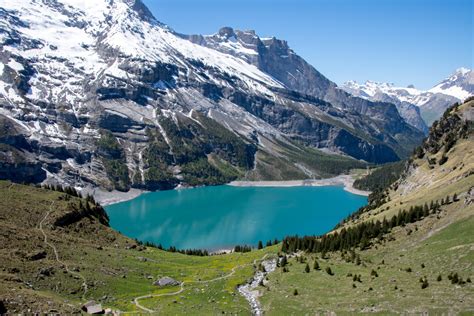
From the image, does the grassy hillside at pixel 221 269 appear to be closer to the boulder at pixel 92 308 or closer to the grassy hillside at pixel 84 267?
the grassy hillside at pixel 84 267

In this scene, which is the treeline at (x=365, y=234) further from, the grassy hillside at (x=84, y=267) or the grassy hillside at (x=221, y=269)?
the grassy hillside at (x=84, y=267)

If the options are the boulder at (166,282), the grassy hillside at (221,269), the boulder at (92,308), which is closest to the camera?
the grassy hillside at (221,269)

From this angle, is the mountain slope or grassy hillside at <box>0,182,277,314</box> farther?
grassy hillside at <box>0,182,277,314</box>

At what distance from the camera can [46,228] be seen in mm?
74688

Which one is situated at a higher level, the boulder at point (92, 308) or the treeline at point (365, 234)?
the treeline at point (365, 234)

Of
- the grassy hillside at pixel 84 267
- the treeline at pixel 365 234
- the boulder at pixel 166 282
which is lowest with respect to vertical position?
the boulder at pixel 166 282

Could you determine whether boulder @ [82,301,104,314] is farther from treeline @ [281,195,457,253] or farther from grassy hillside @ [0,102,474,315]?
treeline @ [281,195,457,253]

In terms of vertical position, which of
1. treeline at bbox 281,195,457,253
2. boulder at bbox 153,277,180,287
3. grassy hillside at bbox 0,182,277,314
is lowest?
boulder at bbox 153,277,180,287

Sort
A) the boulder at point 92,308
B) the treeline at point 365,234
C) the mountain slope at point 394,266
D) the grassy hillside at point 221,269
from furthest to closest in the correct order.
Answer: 1. the treeline at point 365,234
2. the boulder at point 92,308
3. the grassy hillside at point 221,269
4. the mountain slope at point 394,266

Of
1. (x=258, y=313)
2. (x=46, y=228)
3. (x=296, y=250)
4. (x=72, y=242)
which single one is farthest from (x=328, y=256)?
(x=46, y=228)

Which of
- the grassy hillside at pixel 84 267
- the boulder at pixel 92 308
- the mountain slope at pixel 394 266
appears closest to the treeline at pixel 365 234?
the mountain slope at pixel 394 266

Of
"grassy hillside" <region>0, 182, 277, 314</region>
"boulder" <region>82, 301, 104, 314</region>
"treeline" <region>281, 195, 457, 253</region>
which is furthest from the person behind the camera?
"treeline" <region>281, 195, 457, 253</region>

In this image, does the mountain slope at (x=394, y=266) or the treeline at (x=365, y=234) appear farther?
the treeline at (x=365, y=234)

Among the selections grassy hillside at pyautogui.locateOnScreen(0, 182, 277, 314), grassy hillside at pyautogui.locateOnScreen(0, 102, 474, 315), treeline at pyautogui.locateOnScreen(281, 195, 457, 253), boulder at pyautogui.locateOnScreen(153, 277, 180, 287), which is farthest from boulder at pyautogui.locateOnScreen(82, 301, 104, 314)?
treeline at pyautogui.locateOnScreen(281, 195, 457, 253)
